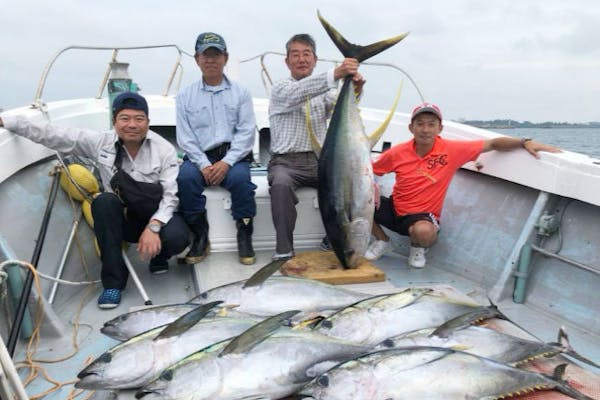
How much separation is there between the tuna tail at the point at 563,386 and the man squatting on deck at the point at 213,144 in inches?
78.3

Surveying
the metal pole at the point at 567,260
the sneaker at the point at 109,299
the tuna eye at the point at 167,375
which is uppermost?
the metal pole at the point at 567,260

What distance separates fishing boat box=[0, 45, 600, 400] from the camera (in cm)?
245

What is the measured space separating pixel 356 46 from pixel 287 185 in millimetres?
1019

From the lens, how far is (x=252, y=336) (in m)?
1.84

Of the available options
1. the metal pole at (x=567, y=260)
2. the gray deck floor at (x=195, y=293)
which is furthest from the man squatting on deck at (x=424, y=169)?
the metal pole at (x=567, y=260)

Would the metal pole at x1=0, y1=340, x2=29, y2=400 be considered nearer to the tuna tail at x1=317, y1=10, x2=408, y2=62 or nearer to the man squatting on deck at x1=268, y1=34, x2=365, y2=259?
the man squatting on deck at x1=268, y1=34, x2=365, y2=259

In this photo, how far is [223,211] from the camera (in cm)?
347

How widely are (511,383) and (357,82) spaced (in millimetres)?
1954

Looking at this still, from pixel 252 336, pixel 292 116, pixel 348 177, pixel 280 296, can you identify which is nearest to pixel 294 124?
pixel 292 116

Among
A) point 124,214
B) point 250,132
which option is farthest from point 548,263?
point 124,214

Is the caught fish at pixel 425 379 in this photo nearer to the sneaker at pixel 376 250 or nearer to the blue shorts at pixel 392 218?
the blue shorts at pixel 392 218

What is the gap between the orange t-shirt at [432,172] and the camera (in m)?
3.34

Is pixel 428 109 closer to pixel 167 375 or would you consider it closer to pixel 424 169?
pixel 424 169

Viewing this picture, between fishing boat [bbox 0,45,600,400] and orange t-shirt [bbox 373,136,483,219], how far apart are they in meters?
0.24
